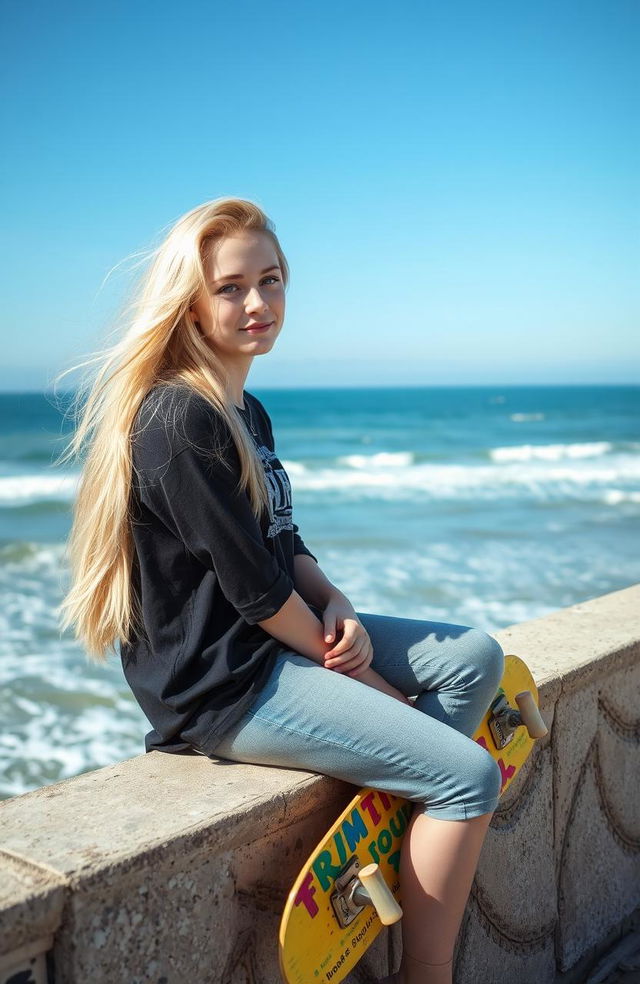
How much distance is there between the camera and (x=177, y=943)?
1363 mm

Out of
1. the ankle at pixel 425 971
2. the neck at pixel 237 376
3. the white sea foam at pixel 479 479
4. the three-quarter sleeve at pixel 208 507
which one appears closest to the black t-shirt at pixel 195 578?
the three-quarter sleeve at pixel 208 507

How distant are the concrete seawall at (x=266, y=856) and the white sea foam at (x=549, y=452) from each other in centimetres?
2197

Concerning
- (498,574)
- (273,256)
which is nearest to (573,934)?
(273,256)

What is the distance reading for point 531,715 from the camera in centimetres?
188

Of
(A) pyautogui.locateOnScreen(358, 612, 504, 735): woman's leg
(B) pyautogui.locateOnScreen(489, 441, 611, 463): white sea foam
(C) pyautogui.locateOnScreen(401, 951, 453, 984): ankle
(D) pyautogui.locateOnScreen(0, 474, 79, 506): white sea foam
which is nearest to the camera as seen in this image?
(C) pyautogui.locateOnScreen(401, 951, 453, 984): ankle

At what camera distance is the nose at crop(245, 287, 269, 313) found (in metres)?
1.93

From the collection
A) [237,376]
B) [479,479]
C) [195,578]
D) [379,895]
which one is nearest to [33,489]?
[479,479]

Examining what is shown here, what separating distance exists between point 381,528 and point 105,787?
1007 centimetres

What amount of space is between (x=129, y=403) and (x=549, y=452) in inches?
1026

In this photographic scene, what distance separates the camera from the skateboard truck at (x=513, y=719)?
6.15ft

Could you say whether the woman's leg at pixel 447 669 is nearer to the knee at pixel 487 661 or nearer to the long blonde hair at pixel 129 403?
the knee at pixel 487 661

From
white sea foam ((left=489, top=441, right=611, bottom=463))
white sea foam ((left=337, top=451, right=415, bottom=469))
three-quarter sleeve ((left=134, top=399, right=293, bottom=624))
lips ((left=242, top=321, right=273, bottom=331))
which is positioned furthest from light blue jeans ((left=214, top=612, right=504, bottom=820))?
white sea foam ((left=489, top=441, right=611, bottom=463))

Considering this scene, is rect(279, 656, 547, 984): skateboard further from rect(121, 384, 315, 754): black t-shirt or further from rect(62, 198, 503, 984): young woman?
rect(121, 384, 315, 754): black t-shirt

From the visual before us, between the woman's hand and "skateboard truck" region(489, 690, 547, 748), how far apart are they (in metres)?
0.31
